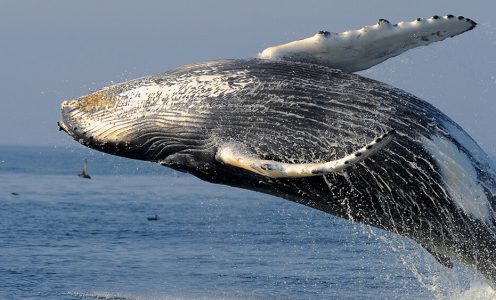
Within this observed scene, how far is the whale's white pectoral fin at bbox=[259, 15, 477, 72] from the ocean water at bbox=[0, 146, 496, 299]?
6.07 ft

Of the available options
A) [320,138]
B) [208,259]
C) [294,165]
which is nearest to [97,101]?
[320,138]

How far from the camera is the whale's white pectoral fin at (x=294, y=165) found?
28.6 feet

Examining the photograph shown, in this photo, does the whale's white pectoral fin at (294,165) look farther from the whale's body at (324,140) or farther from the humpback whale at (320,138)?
the whale's body at (324,140)

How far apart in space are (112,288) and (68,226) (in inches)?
1071

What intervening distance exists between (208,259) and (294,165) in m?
26.1

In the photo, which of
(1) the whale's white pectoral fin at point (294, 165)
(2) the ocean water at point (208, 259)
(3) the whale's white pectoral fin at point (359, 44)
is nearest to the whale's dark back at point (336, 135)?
(1) the whale's white pectoral fin at point (294, 165)

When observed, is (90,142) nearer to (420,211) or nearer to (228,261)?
(420,211)

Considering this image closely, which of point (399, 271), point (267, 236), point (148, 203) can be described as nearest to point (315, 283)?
point (399, 271)

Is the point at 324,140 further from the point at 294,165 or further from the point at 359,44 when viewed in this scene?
the point at 359,44

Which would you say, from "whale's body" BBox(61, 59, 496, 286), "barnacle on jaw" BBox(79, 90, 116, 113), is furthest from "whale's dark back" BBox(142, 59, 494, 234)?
"barnacle on jaw" BBox(79, 90, 116, 113)

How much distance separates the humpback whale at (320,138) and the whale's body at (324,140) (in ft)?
0.03

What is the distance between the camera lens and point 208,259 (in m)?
35.2

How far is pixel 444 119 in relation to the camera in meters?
10.8

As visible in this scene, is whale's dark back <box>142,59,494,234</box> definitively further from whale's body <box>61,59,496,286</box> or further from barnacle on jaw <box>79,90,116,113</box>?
barnacle on jaw <box>79,90,116,113</box>
